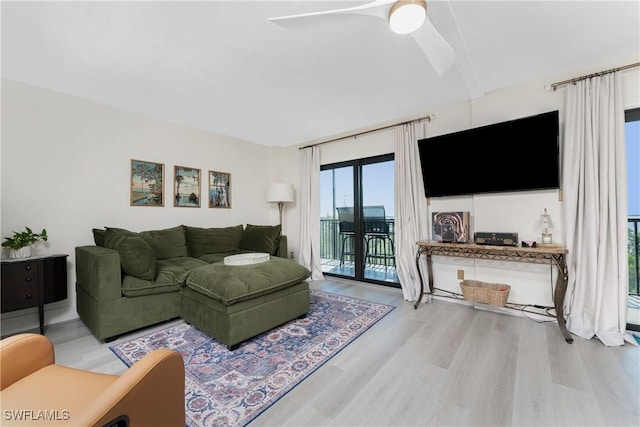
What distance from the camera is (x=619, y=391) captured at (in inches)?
60.1

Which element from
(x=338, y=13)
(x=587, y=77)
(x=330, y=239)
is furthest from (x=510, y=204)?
(x=330, y=239)

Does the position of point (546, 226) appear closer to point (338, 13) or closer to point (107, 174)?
point (338, 13)

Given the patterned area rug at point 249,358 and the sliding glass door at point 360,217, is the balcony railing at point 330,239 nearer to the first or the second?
the sliding glass door at point 360,217

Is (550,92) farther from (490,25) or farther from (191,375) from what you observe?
(191,375)

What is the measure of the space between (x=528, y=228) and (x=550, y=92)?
134cm

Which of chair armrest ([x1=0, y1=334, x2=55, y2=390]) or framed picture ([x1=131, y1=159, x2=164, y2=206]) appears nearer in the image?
chair armrest ([x1=0, y1=334, x2=55, y2=390])

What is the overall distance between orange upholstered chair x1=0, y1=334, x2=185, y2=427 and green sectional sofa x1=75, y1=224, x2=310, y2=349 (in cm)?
107

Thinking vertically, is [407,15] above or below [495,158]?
above

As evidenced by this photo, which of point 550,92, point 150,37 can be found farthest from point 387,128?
point 150,37

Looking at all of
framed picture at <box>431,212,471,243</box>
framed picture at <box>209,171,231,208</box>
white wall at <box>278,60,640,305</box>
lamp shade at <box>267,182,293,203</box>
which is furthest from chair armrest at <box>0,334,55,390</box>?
lamp shade at <box>267,182,293,203</box>

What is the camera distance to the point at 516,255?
2.44 m

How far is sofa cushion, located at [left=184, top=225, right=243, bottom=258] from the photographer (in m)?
3.52

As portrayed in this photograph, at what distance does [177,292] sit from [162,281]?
19cm

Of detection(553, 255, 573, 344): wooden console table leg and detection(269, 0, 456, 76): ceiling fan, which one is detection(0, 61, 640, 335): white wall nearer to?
detection(553, 255, 573, 344): wooden console table leg
